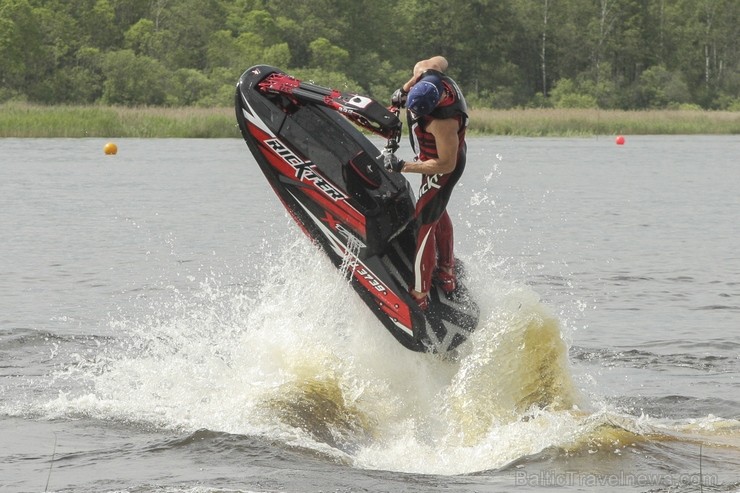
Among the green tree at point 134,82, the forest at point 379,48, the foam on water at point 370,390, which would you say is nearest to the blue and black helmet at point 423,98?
the foam on water at point 370,390

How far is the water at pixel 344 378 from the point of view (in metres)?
6.98

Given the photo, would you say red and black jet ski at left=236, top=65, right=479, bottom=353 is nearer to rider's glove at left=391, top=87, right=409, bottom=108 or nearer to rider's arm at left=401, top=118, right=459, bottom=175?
rider's glove at left=391, top=87, right=409, bottom=108

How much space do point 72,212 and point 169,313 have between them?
29.7 ft

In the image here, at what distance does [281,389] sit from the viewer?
823cm

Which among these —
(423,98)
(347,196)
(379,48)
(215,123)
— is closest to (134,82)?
(215,123)

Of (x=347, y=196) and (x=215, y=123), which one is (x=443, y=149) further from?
(x=215, y=123)

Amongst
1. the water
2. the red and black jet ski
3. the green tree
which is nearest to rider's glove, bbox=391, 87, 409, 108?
the red and black jet ski

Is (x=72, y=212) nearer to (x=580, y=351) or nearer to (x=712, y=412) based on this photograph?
(x=580, y=351)

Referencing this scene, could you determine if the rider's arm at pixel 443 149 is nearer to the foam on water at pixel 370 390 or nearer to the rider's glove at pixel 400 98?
the rider's glove at pixel 400 98

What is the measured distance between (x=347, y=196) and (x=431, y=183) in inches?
32.9

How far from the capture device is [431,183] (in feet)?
25.5

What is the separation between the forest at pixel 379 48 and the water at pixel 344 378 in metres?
45.8

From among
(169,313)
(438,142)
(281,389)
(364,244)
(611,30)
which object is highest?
(438,142)

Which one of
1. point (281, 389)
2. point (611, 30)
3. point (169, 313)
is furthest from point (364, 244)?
point (611, 30)
